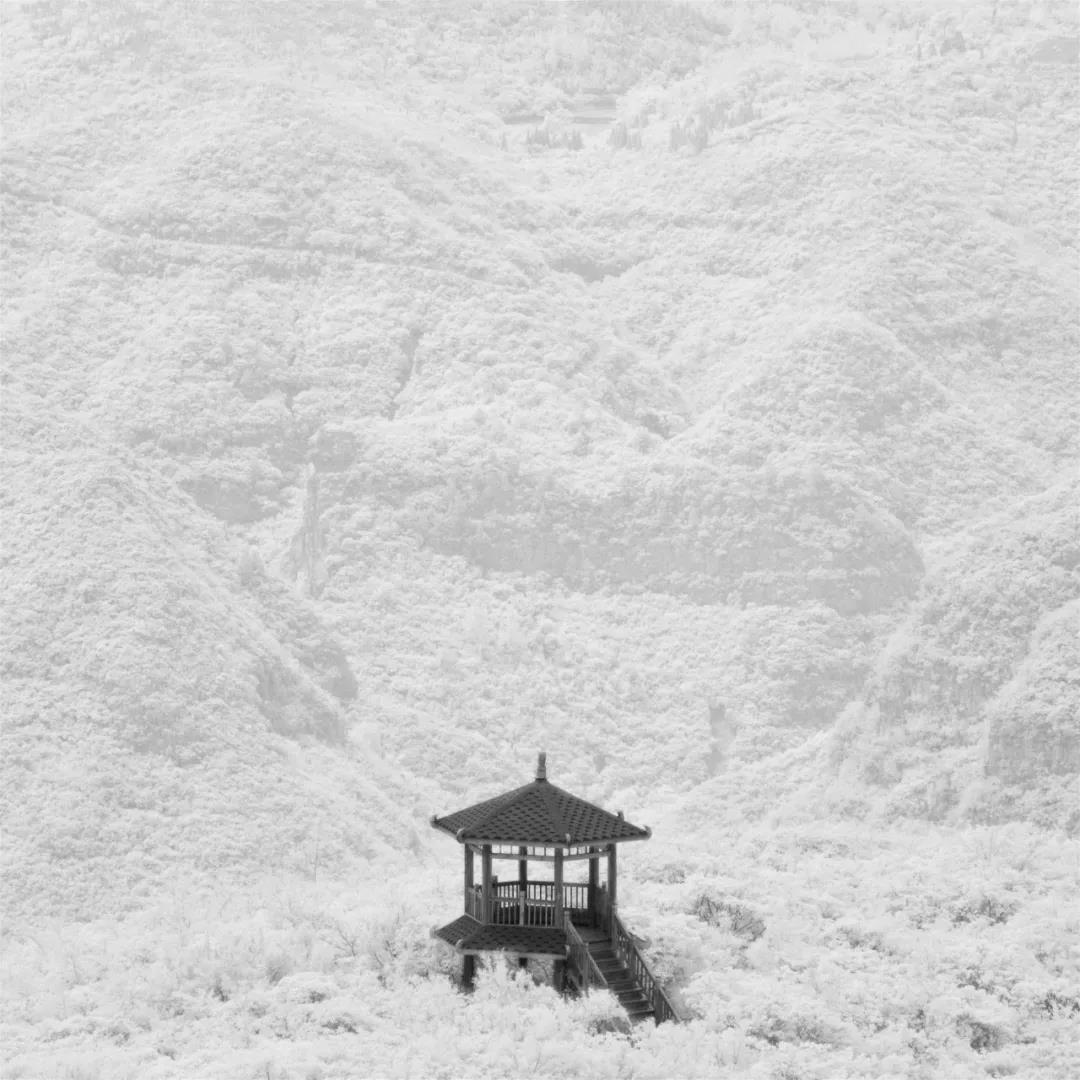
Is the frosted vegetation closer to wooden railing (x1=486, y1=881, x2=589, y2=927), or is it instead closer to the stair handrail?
the stair handrail

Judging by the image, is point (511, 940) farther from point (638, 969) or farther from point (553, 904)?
point (638, 969)

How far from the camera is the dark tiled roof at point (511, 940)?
62353mm

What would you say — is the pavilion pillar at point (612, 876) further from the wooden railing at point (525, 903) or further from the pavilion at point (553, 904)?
the wooden railing at point (525, 903)

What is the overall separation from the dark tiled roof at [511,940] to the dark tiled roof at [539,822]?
1.82m

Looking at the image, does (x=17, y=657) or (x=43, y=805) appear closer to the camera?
(x=43, y=805)

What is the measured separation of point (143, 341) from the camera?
158 metres

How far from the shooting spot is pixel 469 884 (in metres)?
64.8

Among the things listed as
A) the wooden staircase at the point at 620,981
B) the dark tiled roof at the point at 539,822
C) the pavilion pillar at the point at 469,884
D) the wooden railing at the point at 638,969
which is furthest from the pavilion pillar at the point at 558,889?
the pavilion pillar at the point at 469,884

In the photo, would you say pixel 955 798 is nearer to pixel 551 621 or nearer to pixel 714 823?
pixel 714 823

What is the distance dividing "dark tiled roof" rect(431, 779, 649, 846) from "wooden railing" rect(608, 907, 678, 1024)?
1641 mm

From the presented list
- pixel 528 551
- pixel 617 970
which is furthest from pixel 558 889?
pixel 528 551

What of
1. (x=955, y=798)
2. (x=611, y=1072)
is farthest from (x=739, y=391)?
(x=611, y=1072)

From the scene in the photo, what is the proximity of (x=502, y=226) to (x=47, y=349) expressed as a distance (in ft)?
105

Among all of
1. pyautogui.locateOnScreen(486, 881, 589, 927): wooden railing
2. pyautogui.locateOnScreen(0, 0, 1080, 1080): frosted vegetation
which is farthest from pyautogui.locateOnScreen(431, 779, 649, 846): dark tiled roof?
pyautogui.locateOnScreen(0, 0, 1080, 1080): frosted vegetation
